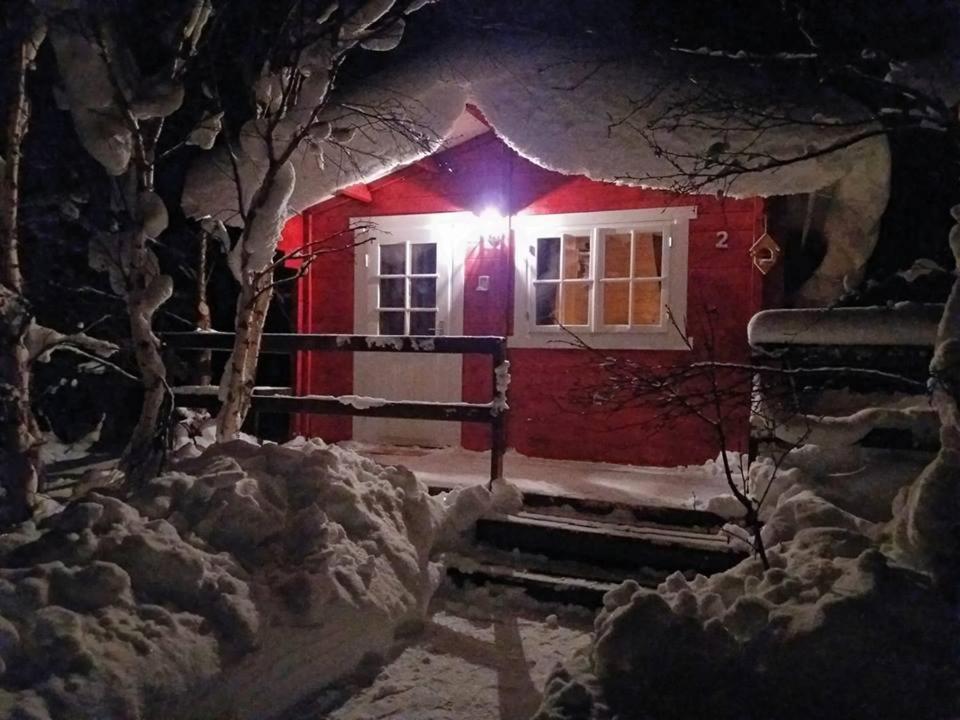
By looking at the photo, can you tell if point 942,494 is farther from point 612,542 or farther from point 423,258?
point 423,258

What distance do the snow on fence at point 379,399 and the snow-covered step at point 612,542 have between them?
0.53 meters

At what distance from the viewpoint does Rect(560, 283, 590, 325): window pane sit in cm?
802

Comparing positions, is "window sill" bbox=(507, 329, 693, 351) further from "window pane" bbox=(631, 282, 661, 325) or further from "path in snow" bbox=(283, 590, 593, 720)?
"path in snow" bbox=(283, 590, 593, 720)

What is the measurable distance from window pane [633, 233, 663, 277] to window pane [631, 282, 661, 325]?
125mm

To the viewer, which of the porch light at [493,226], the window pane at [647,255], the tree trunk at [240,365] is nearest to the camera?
the tree trunk at [240,365]

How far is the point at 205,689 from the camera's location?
124 inches

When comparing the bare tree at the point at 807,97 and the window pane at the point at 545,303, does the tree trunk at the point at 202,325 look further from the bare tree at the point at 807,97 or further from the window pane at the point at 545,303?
the bare tree at the point at 807,97

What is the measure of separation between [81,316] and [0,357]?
15.6 ft

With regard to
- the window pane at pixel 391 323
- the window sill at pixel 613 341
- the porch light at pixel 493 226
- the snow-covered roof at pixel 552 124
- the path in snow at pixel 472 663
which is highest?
the snow-covered roof at pixel 552 124

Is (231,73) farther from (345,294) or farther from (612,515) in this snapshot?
(612,515)

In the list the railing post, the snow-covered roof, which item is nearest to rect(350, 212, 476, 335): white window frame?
the snow-covered roof

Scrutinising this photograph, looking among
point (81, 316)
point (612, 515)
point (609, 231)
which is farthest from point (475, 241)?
point (81, 316)

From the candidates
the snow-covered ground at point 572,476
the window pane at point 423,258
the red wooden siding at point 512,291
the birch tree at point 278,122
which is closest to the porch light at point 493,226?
the red wooden siding at point 512,291

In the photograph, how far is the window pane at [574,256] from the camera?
26.3 feet
